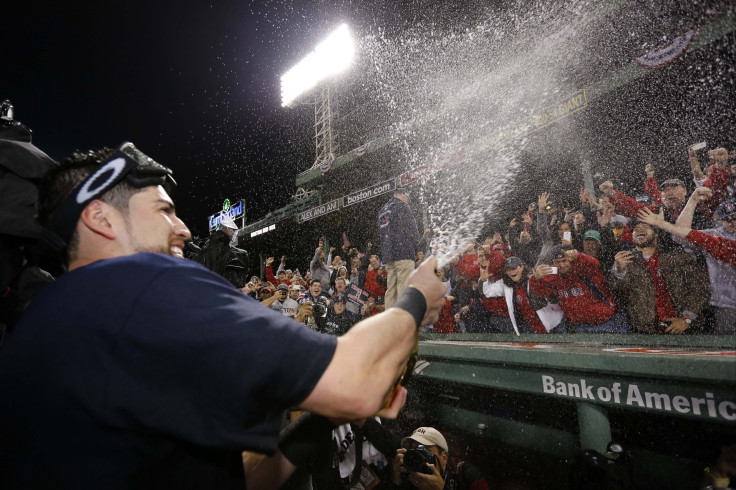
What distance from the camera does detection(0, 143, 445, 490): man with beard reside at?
0.84 m

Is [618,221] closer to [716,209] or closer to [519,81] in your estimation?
[716,209]

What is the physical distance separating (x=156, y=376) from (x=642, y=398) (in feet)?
15.2

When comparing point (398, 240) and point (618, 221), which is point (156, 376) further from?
point (398, 240)

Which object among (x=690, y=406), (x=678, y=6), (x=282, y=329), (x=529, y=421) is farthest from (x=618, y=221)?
(x=282, y=329)

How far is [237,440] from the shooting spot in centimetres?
86

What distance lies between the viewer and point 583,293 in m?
5.34

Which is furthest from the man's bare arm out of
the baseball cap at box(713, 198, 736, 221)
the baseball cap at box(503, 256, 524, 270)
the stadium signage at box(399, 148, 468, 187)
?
the stadium signage at box(399, 148, 468, 187)

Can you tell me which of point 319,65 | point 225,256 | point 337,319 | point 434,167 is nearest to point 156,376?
point 225,256

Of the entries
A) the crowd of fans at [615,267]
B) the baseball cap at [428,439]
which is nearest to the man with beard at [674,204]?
the crowd of fans at [615,267]

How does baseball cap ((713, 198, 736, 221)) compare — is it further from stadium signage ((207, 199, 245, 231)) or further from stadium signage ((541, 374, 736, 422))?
stadium signage ((207, 199, 245, 231))

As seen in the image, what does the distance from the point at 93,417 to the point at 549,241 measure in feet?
21.7

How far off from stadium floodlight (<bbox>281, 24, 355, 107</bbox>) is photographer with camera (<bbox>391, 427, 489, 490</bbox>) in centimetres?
1928

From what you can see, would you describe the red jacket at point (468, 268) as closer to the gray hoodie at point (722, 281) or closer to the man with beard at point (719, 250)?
the man with beard at point (719, 250)

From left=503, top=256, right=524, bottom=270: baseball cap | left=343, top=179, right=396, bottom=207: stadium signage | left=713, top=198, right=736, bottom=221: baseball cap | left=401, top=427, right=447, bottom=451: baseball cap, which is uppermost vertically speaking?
left=343, top=179, right=396, bottom=207: stadium signage
